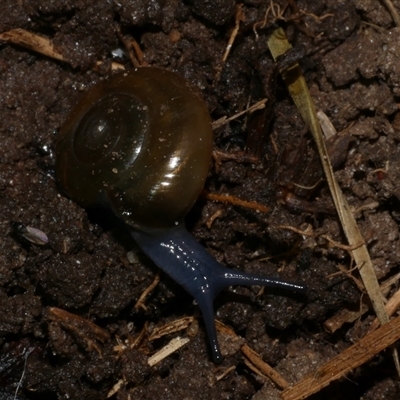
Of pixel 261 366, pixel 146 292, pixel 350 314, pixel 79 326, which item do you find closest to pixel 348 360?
pixel 350 314

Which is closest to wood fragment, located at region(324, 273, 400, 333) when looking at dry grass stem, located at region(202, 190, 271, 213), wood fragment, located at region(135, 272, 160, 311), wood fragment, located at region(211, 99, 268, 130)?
dry grass stem, located at region(202, 190, 271, 213)

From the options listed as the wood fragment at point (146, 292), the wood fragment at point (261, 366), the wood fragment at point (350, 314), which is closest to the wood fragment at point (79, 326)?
the wood fragment at point (146, 292)

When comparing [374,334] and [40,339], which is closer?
[374,334]

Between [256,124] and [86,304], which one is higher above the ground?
[256,124]

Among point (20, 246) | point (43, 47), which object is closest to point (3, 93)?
point (43, 47)

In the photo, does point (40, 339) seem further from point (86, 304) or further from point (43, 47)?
point (43, 47)

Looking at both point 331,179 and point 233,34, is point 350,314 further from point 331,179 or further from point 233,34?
point 233,34
